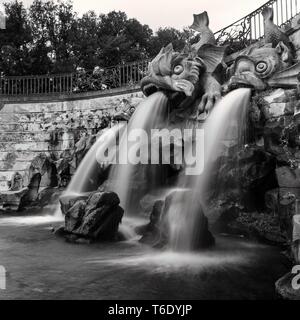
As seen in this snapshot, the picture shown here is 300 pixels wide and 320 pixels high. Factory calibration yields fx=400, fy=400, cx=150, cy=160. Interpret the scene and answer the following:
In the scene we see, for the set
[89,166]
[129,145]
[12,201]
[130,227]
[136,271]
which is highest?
[129,145]

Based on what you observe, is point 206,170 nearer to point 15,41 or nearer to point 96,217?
point 96,217

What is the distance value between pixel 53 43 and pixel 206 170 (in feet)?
68.4

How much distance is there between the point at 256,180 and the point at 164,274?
3.22m

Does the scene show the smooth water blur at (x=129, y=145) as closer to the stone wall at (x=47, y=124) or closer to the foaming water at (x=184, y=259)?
the foaming water at (x=184, y=259)

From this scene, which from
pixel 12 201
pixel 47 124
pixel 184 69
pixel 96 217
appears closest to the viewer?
pixel 96 217

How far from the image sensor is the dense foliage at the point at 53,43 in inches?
971

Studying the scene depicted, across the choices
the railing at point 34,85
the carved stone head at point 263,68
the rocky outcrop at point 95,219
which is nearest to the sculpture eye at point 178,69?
the carved stone head at point 263,68

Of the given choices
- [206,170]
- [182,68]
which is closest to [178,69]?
[182,68]

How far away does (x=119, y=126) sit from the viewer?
12.0 meters

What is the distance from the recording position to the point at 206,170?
8.05m

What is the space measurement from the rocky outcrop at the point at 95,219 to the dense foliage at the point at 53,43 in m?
18.8

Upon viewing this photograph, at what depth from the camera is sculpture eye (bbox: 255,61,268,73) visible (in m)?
9.64

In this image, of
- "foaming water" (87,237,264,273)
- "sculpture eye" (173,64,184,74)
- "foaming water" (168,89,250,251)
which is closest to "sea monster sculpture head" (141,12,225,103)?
"sculpture eye" (173,64,184,74)
